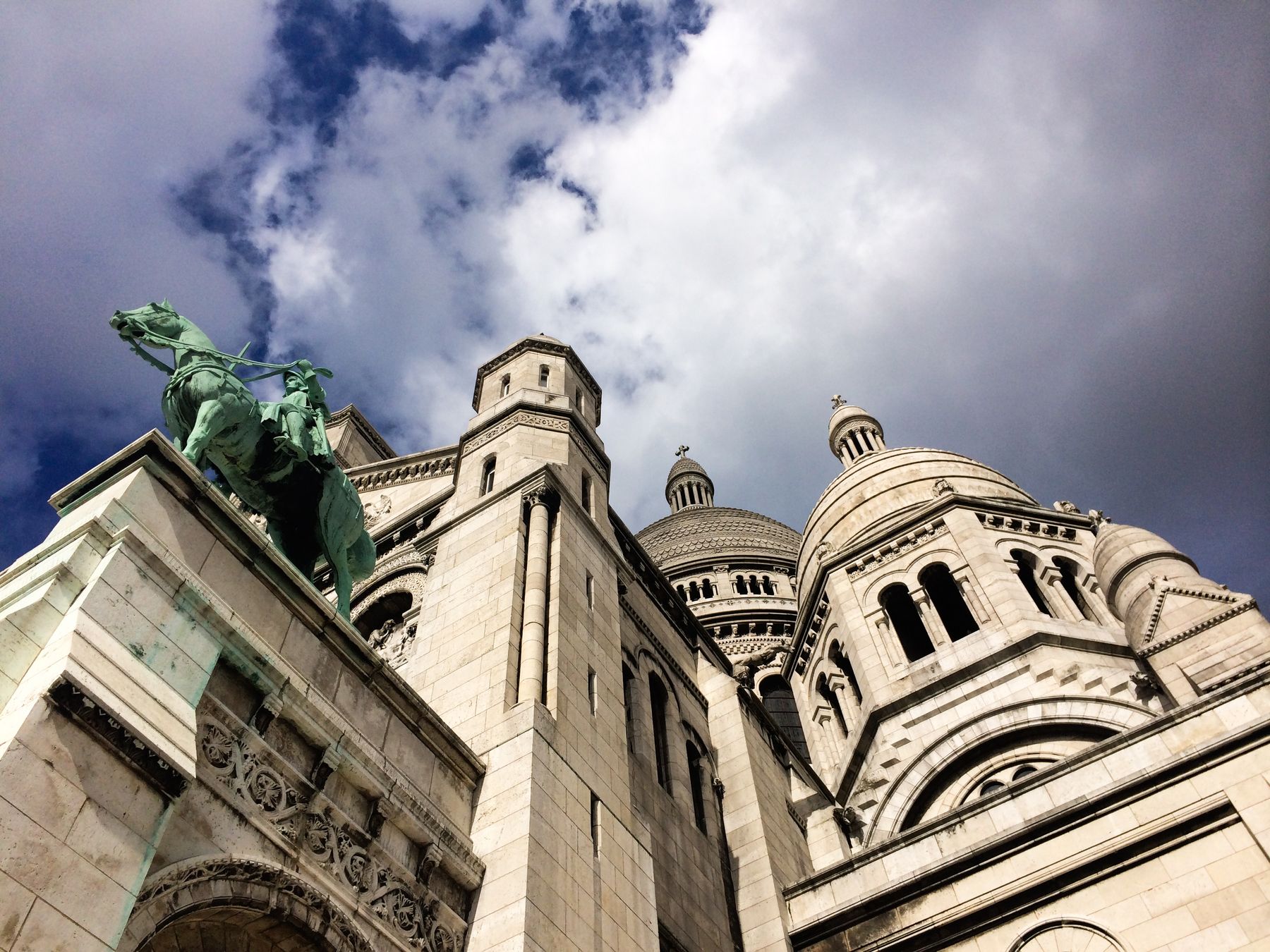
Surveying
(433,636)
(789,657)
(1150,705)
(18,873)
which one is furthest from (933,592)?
(18,873)

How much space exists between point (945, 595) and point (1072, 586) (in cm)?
314

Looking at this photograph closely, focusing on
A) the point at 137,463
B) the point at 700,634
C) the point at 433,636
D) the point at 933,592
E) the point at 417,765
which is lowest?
the point at 417,765

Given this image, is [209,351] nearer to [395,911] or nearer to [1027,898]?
[395,911]

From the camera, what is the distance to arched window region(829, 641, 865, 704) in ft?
95.6

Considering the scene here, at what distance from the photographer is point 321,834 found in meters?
9.58

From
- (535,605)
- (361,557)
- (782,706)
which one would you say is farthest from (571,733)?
(782,706)

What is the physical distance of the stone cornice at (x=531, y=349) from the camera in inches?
918

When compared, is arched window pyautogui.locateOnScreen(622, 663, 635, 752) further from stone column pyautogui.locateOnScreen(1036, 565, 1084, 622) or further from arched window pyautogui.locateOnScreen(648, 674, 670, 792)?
stone column pyautogui.locateOnScreen(1036, 565, 1084, 622)

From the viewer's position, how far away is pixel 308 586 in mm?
11492

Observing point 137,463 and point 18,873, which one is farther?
point 137,463

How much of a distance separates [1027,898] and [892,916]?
6.80ft

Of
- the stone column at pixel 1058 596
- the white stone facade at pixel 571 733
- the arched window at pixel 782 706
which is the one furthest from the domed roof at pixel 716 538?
the stone column at pixel 1058 596

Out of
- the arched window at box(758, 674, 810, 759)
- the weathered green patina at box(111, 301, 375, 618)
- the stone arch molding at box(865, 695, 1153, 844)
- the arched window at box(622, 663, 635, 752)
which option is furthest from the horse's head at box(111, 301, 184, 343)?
the arched window at box(758, 674, 810, 759)

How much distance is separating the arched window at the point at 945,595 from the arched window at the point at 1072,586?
253 centimetres
